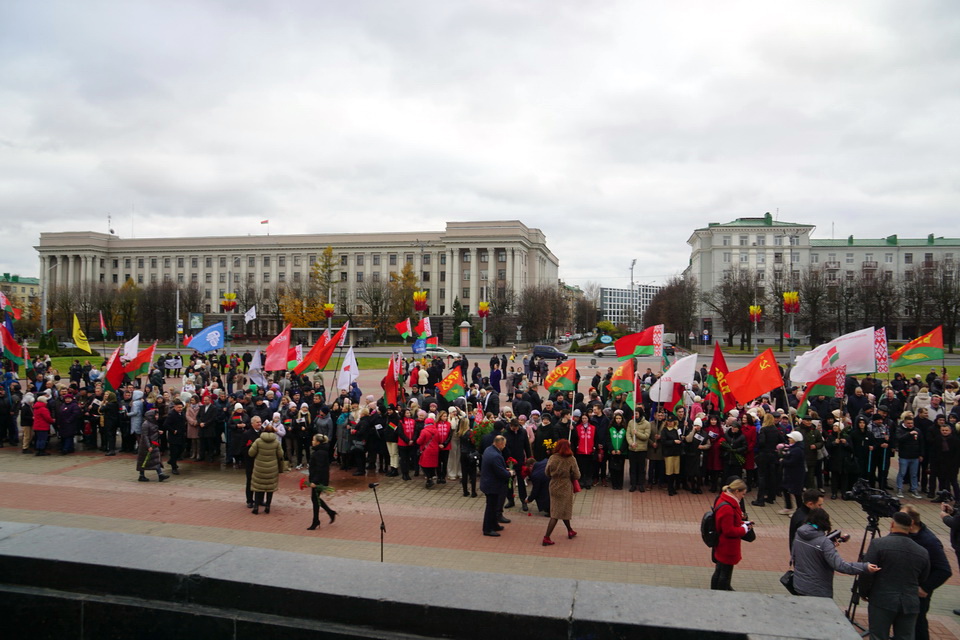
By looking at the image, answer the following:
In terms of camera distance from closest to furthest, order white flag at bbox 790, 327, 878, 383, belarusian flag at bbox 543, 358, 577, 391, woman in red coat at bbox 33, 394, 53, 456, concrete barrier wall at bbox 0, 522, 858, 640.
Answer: concrete barrier wall at bbox 0, 522, 858, 640 < white flag at bbox 790, 327, 878, 383 < woman in red coat at bbox 33, 394, 53, 456 < belarusian flag at bbox 543, 358, 577, 391

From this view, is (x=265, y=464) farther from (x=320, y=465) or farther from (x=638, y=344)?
(x=638, y=344)

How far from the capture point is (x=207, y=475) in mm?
14477

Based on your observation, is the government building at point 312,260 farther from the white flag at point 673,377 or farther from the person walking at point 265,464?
the person walking at point 265,464

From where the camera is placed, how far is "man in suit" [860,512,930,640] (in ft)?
18.9

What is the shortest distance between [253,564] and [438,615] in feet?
3.34

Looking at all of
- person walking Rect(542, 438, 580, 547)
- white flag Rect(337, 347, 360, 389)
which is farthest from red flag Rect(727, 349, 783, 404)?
white flag Rect(337, 347, 360, 389)

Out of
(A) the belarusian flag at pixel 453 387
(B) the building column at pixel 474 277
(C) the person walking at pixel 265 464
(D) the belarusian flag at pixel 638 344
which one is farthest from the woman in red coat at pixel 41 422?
(B) the building column at pixel 474 277

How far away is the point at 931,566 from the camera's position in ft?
20.5

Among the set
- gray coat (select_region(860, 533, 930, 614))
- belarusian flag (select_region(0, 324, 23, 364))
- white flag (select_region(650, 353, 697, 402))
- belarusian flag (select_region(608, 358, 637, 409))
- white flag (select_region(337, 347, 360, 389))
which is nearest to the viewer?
gray coat (select_region(860, 533, 930, 614))

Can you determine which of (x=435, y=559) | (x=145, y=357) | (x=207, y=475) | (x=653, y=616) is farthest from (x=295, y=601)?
(x=145, y=357)

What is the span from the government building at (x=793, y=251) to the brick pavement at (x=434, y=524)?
305ft

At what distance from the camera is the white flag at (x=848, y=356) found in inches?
553

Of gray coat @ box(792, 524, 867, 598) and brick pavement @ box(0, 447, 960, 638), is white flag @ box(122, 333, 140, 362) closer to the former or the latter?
brick pavement @ box(0, 447, 960, 638)

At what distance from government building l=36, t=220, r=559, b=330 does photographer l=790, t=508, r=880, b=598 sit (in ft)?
326
